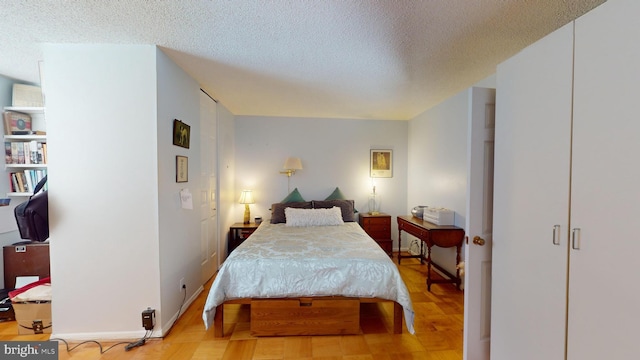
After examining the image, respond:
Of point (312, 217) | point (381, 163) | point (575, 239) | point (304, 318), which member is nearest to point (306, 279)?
point (304, 318)

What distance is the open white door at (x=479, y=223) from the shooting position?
59.1 inches

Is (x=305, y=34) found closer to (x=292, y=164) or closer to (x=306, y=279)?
(x=306, y=279)

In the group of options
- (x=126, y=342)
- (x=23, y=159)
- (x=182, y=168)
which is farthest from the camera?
(x=23, y=159)

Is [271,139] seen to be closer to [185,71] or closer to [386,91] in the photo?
[185,71]

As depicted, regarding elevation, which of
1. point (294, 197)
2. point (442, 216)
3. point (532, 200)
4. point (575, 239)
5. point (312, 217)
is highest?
point (532, 200)

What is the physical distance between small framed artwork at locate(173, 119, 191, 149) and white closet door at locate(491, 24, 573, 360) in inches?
102

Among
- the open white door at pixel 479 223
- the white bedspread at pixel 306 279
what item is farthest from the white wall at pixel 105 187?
the open white door at pixel 479 223

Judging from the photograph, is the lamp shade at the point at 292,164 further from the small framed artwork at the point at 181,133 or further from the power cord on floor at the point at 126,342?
the power cord on floor at the point at 126,342

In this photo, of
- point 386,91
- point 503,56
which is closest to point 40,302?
point 386,91

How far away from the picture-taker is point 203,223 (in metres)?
2.85

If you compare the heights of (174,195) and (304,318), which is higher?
(174,195)

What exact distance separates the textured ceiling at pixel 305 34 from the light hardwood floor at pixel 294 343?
243 cm

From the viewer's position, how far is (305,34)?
66.2 inches

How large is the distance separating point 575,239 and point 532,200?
0.25 meters
